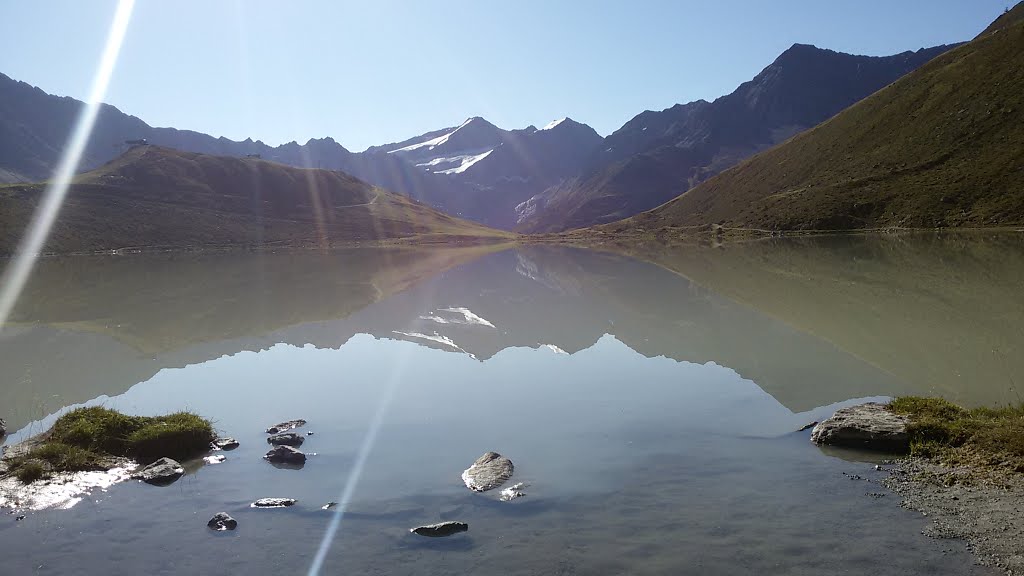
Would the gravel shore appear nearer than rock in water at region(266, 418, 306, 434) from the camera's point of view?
Yes

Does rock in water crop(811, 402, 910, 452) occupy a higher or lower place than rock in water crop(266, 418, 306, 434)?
lower

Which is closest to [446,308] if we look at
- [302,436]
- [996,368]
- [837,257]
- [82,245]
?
[302,436]

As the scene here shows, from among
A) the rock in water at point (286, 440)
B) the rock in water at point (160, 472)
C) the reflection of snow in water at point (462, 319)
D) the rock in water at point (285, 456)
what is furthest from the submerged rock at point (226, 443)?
the reflection of snow in water at point (462, 319)

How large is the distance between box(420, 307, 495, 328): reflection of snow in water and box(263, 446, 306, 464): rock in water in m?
20.8

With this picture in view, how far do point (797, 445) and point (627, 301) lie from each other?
29550 millimetres

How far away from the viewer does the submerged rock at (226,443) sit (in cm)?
1596

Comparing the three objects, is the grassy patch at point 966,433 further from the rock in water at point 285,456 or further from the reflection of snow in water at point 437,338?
the reflection of snow in water at point 437,338

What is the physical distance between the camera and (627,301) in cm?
4388

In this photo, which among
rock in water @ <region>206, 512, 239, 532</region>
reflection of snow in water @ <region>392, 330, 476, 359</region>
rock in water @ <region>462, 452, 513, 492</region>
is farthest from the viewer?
reflection of snow in water @ <region>392, 330, 476, 359</region>

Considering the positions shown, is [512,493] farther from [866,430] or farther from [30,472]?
[30,472]

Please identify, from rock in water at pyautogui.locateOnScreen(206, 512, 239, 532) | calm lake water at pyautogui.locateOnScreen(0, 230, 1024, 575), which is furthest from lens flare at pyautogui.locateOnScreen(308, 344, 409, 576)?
rock in water at pyautogui.locateOnScreen(206, 512, 239, 532)

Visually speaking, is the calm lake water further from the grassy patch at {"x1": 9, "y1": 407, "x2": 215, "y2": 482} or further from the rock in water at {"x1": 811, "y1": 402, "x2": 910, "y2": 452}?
the grassy patch at {"x1": 9, "y1": 407, "x2": 215, "y2": 482}

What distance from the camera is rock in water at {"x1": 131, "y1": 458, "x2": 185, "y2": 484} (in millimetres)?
13641

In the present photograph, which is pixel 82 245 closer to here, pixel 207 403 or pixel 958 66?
pixel 207 403
